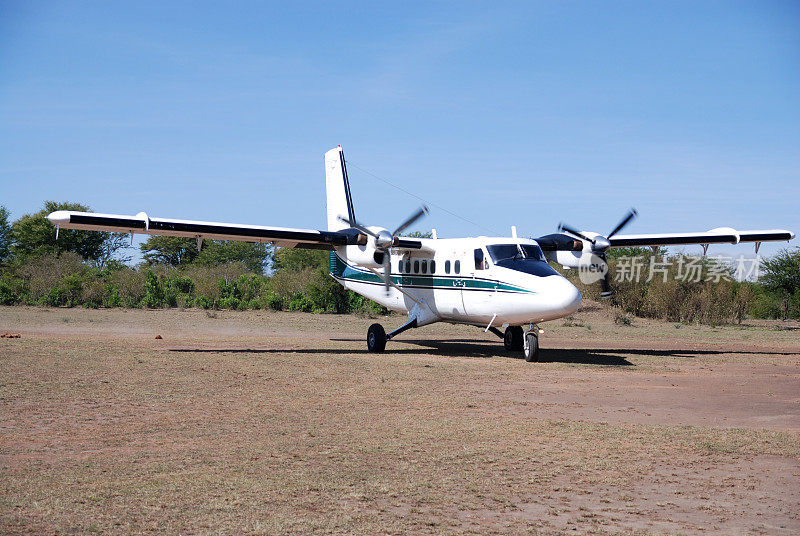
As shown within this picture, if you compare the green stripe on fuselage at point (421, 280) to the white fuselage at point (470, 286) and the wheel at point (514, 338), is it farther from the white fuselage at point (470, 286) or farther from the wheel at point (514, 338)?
the wheel at point (514, 338)

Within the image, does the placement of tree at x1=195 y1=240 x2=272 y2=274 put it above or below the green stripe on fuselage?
above

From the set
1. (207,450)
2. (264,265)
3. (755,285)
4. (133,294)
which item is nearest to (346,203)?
(207,450)

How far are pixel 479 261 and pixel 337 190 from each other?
7.45m

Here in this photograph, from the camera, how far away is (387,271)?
21.0m

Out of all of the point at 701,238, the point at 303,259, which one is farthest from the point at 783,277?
the point at 303,259

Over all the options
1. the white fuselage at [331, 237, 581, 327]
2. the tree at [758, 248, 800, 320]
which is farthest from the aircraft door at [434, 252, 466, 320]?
the tree at [758, 248, 800, 320]

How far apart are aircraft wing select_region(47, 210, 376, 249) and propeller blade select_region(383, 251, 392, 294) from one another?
761 mm

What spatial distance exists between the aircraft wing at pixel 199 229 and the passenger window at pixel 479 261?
3.18m

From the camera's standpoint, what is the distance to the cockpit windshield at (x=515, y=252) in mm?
17953

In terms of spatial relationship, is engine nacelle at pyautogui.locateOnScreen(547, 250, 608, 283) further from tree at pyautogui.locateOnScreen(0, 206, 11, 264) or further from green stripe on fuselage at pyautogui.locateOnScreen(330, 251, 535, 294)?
tree at pyautogui.locateOnScreen(0, 206, 11, 264)

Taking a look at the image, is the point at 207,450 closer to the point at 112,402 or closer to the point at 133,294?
the point at 112,402

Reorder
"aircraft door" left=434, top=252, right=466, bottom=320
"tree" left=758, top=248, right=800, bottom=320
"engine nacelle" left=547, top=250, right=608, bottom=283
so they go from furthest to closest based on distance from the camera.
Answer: "tree" left=758, top=248, right=800, bottom=320 → "engine nacelle" left=547, top=250, right=608, bottom=283 → "aircraft door" left=434, top=252, right=466, bottom=320

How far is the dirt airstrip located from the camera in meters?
5.54

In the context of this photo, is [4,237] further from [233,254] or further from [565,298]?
[565,298]
